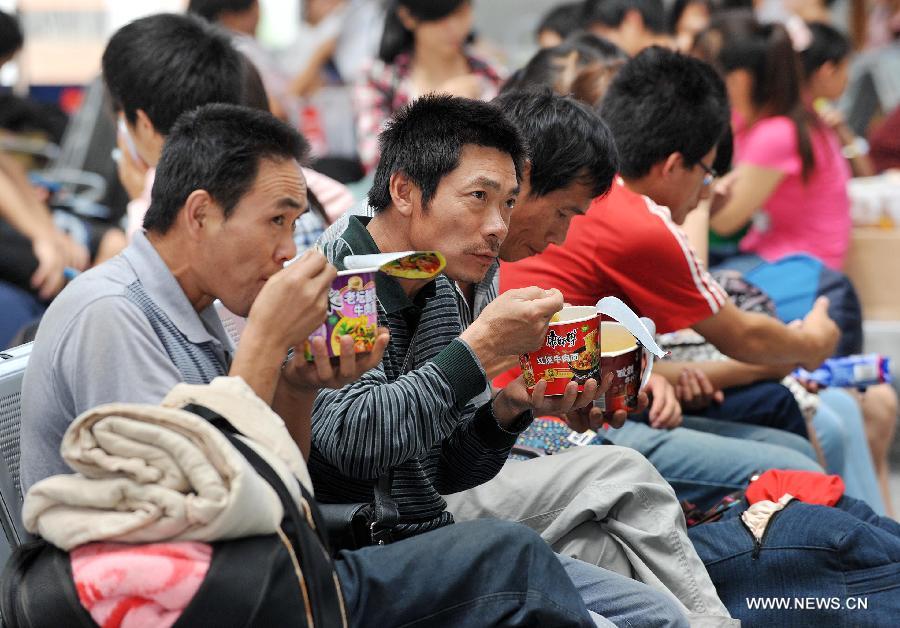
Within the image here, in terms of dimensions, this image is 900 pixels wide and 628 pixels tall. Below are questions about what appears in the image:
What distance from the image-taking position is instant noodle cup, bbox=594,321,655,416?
246 centimetres

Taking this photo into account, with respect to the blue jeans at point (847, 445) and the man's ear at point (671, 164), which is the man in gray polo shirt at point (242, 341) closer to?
the man's ear at point (671, 164)

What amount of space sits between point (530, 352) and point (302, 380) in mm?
489

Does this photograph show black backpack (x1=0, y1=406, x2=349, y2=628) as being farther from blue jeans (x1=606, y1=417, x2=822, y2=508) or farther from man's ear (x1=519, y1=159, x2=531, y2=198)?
blue jeans (x1=606, y1=417, x2=822, y2=508)

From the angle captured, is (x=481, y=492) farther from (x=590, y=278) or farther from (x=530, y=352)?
(x=590, y=278)

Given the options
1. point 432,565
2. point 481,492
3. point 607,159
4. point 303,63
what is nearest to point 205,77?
point 607,159

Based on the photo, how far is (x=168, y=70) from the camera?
3.02 m

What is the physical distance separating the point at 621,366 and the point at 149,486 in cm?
116

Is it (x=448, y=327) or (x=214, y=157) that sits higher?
(x=214, y=157)

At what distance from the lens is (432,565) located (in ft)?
6.13

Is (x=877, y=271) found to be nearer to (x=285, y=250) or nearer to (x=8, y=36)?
(x=8, y=36)

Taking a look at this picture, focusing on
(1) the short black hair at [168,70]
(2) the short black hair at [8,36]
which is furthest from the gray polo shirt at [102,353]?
(2) the short black hair at [8,36]

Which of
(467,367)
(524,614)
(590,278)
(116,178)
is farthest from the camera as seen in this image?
(116,178)

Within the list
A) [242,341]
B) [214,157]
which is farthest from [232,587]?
[214,157]

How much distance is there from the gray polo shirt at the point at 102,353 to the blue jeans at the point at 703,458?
139 cm
